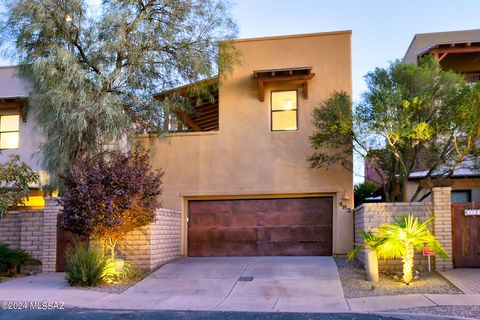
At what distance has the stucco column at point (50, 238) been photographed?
15039 millimetres

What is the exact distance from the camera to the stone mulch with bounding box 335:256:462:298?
37.3 feet

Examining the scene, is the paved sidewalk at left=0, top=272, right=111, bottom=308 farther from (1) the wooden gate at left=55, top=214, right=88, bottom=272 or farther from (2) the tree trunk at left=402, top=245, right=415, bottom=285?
(2) the tree trunk at left=402, top=245, right=415, bottom=285

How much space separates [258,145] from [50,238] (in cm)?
713

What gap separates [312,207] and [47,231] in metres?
8.19

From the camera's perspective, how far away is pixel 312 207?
58.0 feet

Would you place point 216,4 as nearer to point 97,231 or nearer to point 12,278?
point 97,231

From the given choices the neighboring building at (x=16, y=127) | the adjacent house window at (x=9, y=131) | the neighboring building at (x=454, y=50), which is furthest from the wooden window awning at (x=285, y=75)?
the adjacent house window at (x=9, y=131)

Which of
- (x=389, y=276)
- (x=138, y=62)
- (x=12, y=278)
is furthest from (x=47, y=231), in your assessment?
(x=389, y=276)

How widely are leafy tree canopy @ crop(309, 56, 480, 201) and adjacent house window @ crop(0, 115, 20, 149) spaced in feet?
40.2

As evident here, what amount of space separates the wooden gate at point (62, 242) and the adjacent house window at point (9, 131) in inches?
303

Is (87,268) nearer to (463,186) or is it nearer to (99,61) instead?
(99,61)

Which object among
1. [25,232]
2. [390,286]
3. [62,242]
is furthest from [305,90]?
[25,232]

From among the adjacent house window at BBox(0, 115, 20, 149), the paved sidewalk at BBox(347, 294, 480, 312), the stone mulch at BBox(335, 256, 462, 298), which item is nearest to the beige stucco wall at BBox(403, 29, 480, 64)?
the stone mulch at BBox(335, 256, 462, 298)

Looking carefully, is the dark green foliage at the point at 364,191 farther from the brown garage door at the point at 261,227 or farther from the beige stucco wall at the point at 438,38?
the brown garage door at the point at 261,227
